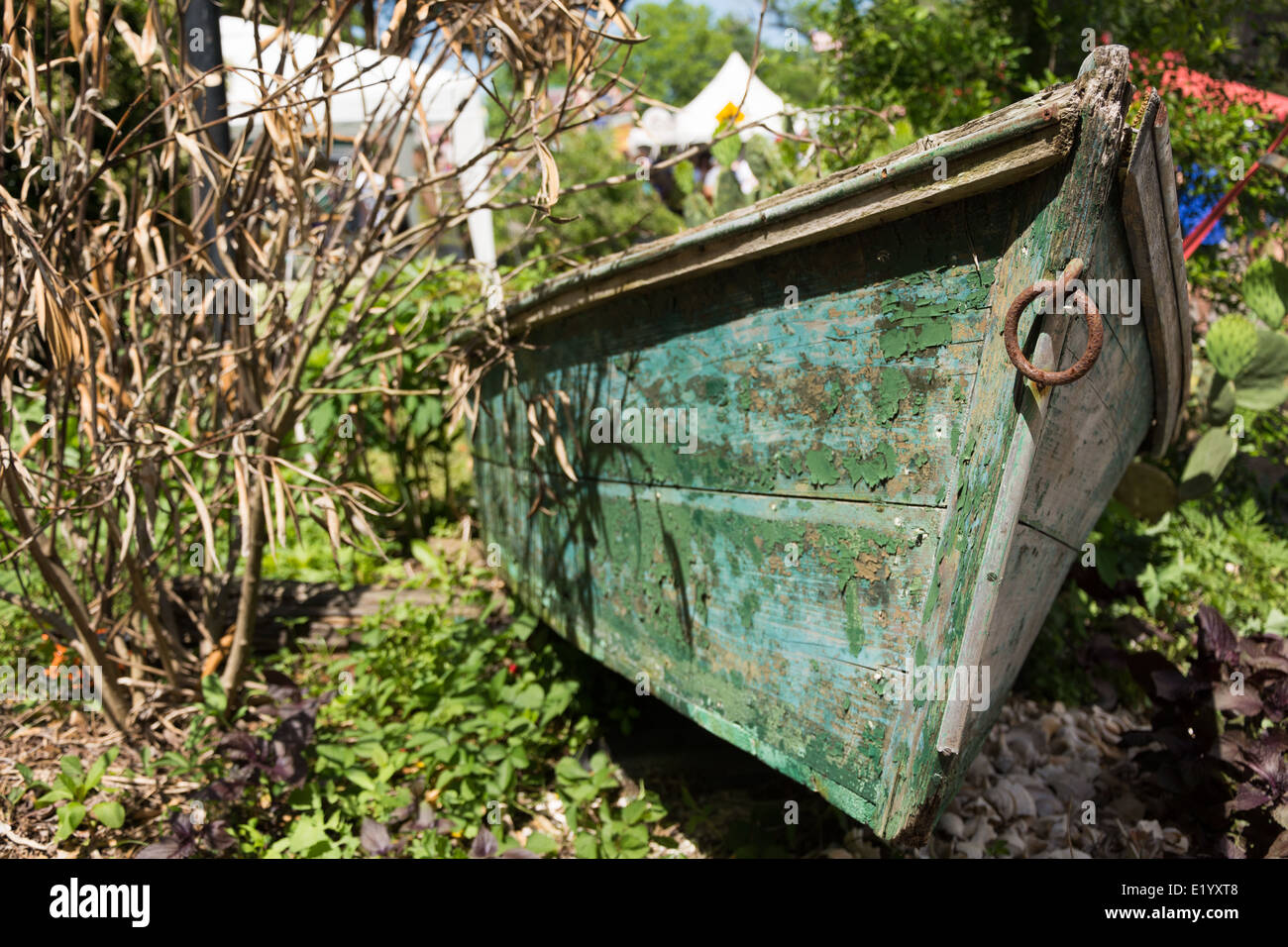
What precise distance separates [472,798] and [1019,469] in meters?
1.61

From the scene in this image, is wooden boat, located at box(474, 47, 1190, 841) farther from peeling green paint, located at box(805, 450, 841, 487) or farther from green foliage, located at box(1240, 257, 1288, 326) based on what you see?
green foliage, located at box(1240, 257, 1288, 326)

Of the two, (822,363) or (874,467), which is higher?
(822,363)

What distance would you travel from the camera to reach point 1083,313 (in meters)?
1.24

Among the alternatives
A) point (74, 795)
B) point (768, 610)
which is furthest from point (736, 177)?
point (74, 795)

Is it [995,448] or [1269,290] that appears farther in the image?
[1269,290]

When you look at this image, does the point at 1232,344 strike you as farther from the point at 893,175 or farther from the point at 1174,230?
the point at 893,175

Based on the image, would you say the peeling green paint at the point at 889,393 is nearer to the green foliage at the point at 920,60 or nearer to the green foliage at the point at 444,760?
the green foliage at the point at 444,760

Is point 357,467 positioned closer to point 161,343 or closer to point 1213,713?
point 161,343

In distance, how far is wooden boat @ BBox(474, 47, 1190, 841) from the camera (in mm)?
1229

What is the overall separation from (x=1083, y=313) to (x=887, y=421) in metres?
0.31

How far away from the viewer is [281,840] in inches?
81.3

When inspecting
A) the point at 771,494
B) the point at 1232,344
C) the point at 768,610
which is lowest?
the point at 768,610

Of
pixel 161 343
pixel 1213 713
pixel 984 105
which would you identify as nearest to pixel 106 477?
pixel 161 343

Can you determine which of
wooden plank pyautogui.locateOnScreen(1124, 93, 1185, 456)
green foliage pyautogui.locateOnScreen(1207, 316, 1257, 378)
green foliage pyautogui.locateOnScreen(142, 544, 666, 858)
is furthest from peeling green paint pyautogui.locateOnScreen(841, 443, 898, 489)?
green foliage pyautogui.locateOnScreen(1207, 316, 1257, 378)
